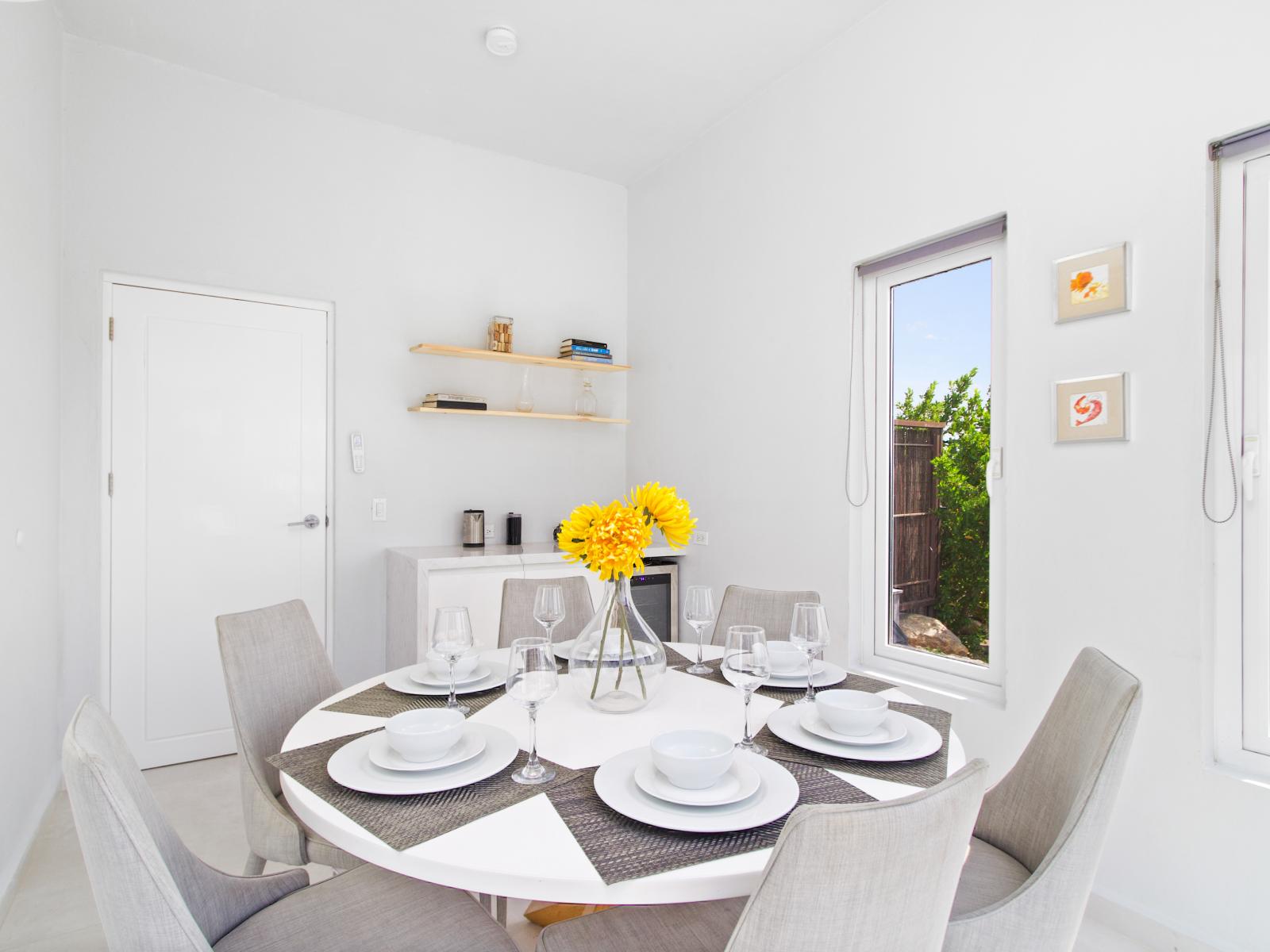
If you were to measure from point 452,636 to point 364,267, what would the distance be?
2.67 meters

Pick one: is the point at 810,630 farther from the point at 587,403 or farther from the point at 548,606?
the point at 587,403

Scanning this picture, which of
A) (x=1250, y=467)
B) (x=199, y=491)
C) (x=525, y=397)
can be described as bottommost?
(x=199, y=491)

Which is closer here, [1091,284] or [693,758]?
[693,758]

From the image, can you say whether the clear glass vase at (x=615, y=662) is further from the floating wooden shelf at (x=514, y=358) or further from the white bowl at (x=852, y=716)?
the floating wooden shelf at (x=514, y=358)

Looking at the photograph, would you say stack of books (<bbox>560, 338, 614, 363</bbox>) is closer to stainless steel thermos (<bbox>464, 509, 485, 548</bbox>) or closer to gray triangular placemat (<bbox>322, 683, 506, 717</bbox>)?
stainless steel thermos (<bbox>464, 509, 485, 548</bbox>)

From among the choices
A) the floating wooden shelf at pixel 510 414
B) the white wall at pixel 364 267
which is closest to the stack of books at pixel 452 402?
the floating wooden shelf at pixel 510 414

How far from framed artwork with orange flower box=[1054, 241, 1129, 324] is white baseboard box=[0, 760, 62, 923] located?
3.44 meters

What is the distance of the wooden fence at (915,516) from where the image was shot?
2.71m

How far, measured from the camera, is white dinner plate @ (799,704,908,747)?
1.33 metres

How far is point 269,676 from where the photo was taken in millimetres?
1827

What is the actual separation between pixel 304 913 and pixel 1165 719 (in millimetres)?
2094

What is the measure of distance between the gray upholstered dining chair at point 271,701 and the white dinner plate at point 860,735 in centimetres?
103

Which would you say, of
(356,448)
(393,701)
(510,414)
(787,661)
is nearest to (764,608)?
(787,661)

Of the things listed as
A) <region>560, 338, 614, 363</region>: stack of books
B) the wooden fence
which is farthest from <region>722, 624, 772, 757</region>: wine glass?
<region>560, 338, 614, 363</region>: stack of books
